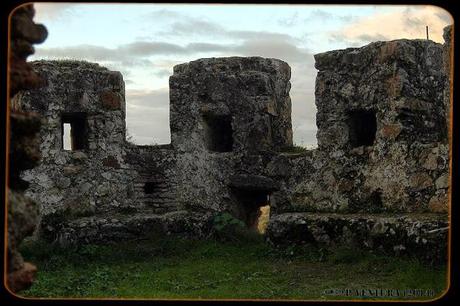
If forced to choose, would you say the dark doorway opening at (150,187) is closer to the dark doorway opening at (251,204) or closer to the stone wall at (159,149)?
the stone wall at (159,149)

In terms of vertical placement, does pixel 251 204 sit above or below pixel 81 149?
below

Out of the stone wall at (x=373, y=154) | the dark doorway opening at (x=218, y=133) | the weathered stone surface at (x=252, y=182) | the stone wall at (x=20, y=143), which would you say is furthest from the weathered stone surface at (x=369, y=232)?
the stone wall at (x=20, y=143)

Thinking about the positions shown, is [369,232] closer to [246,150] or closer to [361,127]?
[361,127]

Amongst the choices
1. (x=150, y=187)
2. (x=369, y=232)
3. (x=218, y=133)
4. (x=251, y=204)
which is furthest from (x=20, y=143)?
(x=251, y=204)

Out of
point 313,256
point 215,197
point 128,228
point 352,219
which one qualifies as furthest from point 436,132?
point 128,228

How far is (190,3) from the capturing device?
4.70 m

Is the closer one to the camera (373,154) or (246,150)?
(373,154)

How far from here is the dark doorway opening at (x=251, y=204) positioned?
13219 mm

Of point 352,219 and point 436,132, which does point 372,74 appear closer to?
point 436,132

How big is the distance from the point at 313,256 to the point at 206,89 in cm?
367

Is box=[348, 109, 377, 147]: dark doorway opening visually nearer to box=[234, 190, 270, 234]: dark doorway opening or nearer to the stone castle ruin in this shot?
the stone castle ruin

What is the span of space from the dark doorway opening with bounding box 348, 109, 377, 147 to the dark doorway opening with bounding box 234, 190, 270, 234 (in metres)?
1.99

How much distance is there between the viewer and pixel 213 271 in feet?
34.2

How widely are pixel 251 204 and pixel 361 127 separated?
8.47 feet
